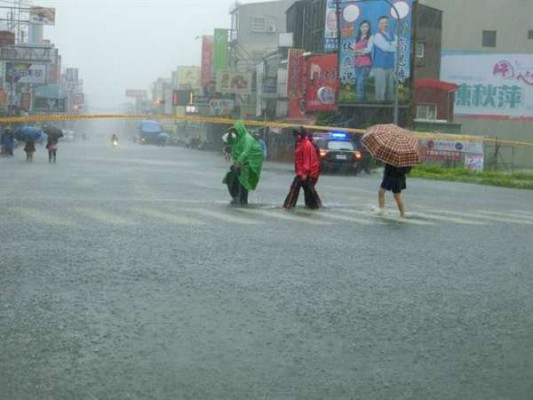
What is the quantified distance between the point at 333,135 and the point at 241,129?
18.0 m

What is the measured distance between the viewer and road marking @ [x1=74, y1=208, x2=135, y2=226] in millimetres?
12570

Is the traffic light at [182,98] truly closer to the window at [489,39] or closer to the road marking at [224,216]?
the window at [489,39]

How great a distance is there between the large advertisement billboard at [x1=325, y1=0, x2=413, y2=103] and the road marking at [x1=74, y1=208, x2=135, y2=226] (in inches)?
1206

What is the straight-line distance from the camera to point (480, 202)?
1988 cm

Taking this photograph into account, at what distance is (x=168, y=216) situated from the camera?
13789 millimetres

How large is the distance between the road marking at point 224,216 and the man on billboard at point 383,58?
3002 cm

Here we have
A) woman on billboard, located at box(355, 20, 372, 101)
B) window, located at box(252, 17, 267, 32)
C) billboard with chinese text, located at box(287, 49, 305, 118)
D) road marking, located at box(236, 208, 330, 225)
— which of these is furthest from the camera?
window, located at box(252, 17, 267, 32)

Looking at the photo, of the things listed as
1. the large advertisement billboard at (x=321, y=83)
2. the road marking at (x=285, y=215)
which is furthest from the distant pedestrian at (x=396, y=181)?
the large advertisement billboard at (x=321, y=83)

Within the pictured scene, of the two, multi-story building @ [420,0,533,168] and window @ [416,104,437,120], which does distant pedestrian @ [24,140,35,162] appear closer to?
window @ [416,104,437,120]

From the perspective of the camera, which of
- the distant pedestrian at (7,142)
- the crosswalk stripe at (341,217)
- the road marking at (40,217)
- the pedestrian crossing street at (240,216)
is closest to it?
the road marking at (40,217)

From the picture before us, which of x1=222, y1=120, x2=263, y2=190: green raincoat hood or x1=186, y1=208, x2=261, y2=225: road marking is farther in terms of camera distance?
x1=222, y1=120, x2=263, y2=190: green raincoat hood

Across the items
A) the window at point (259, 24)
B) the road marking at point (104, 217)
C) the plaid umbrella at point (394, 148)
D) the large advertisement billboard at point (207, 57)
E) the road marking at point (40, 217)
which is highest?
the window at point (259, 24)

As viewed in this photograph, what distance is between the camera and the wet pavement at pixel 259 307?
502cm

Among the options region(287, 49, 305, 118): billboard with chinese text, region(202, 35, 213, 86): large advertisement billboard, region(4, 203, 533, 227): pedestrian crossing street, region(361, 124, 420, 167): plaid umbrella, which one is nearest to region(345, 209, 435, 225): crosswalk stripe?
region(4, 203, 533, 227): pedestrian crossing street
